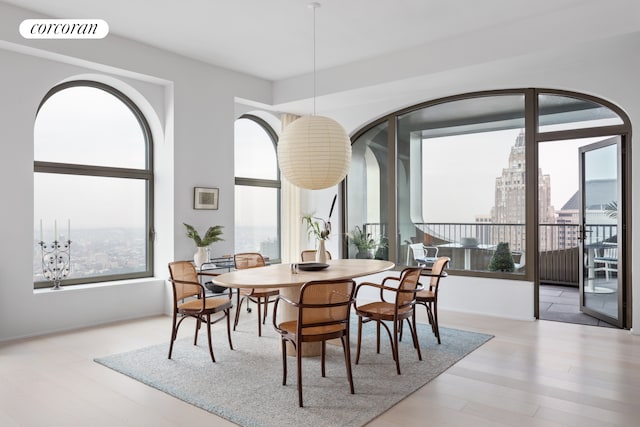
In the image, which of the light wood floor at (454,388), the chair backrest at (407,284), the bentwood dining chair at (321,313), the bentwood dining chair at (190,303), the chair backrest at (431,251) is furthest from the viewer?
the chair backrest at (431,251)

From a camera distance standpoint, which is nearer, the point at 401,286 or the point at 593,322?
the point at 401,286

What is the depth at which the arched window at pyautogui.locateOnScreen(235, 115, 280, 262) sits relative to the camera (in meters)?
7.01

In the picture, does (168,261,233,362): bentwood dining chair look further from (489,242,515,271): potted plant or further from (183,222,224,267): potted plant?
(489,242,515,271): potted plant

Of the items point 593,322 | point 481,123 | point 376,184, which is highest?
point 481,123

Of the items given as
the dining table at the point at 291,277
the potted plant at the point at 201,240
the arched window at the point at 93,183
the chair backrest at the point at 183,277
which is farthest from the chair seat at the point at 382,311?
the arched window at the point at 93,183

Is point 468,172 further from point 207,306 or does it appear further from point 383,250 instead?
point 207,306

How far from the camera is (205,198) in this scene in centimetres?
596

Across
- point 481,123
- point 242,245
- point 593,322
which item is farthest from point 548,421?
point 242,245

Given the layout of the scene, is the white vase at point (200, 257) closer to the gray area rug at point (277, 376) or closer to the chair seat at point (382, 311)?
the gray area rug at point (277, 376)

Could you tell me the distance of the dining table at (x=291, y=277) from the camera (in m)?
3.34

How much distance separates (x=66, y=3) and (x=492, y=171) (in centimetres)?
507

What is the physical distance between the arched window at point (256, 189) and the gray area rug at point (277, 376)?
268cm

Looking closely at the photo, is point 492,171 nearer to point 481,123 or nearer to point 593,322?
point 481,123

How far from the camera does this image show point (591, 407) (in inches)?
114
